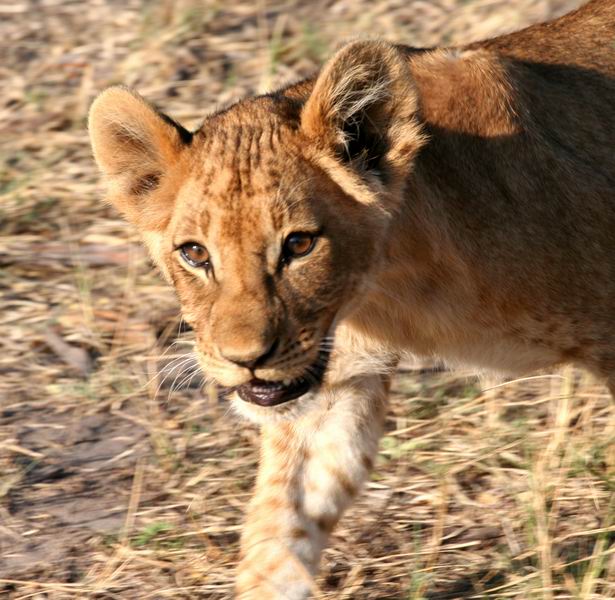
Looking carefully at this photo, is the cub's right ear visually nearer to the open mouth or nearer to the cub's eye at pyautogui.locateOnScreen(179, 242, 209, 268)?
the cub's eye at pyautogui.locateOnScreen(179, 242, 209, 268)

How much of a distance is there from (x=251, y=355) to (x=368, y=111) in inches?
27.1

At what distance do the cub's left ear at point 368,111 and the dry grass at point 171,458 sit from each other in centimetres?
105

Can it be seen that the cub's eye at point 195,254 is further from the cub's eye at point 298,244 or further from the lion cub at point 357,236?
the cub's eye at point 298,244

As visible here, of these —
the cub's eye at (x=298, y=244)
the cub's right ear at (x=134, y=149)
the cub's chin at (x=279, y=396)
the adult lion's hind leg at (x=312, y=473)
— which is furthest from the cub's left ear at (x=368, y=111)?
the adult lion's hind leg at (x=312, y=473)

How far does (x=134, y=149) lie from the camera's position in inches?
138

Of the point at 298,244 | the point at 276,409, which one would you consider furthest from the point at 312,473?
the point at 298,244

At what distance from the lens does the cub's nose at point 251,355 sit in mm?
3021

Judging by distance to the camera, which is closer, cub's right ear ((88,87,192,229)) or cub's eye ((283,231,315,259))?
cub's eye ((283,231,315,259))

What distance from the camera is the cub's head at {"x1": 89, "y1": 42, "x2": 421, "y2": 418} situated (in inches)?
122

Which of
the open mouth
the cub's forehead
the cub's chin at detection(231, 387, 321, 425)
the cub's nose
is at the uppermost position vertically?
the cub's forehead

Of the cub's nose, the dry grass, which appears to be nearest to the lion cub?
the cub's nose

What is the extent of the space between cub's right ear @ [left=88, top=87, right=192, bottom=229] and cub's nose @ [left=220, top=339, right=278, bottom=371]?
0.53 metres

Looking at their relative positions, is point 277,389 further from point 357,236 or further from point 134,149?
point 134,149

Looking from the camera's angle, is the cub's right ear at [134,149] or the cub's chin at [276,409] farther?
the cub's right ear at [134,149]
